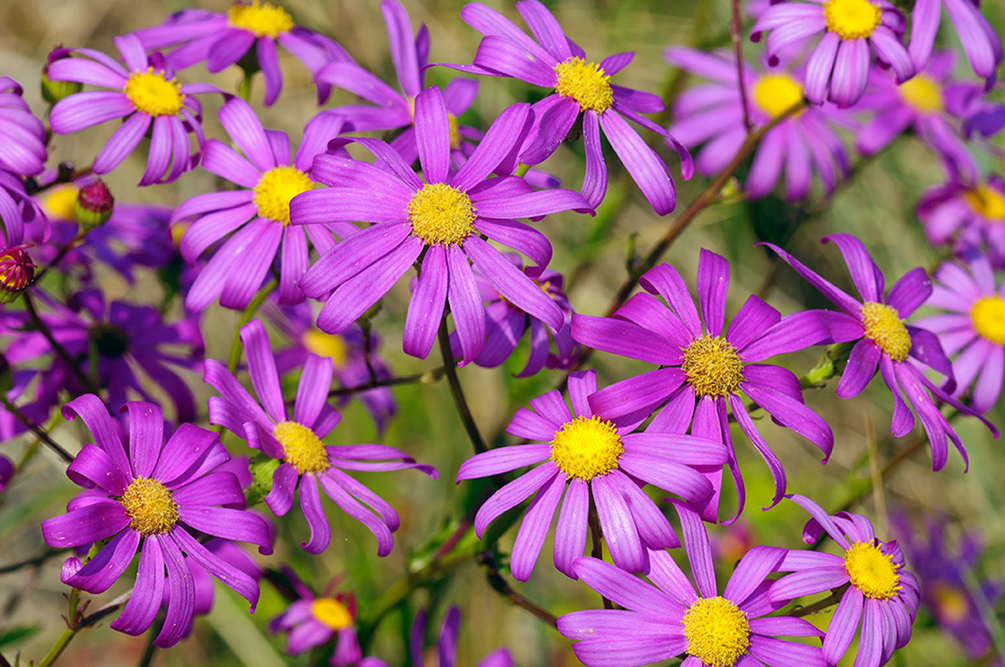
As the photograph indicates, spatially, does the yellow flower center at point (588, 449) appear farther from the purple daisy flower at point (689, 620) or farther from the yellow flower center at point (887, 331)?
the yellow flower center at point (887, 331)

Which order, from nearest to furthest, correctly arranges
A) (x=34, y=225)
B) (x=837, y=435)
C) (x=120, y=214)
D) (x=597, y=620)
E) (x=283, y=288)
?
(x=597, y=620) → (x=283, y=288) → (x=34, y=225) → (x=120, y=214) → (x=837, y=435)

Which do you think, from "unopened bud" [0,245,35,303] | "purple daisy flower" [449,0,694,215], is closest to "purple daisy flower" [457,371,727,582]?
"purple daisy flower" [449,0,694,215]

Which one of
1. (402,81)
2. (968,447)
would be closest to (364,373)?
(402,81)

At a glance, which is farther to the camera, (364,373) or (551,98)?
(364,373)

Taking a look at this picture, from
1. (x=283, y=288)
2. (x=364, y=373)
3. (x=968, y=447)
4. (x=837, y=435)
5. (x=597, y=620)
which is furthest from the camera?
(x=837, y=435)

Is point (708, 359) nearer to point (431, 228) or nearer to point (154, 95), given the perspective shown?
point (431, 228)

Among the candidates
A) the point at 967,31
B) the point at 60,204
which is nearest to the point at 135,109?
the point at 60,204

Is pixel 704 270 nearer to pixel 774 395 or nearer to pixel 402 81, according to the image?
pixel 774 395
